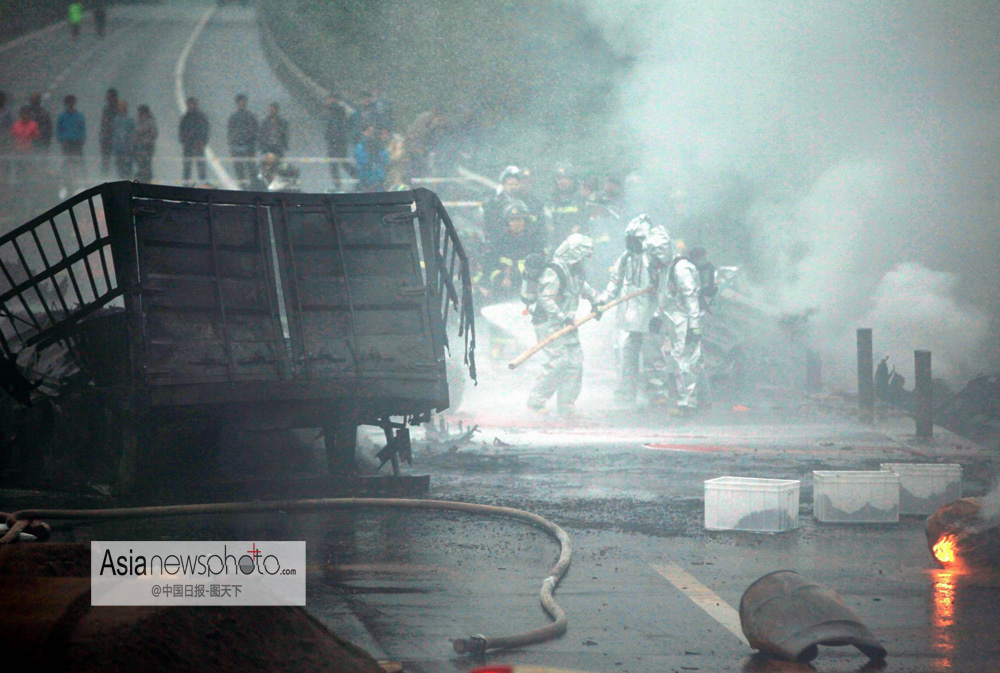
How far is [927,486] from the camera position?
691 centimetres

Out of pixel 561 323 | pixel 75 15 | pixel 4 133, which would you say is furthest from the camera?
pixel 75 15

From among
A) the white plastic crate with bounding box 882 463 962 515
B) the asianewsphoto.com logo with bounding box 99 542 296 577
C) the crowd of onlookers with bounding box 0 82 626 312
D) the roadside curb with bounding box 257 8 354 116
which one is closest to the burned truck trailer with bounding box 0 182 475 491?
the asianewsphoto.com logo with bounding box 99 542 296 577

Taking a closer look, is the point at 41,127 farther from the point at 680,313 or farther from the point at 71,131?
the point at 680,313

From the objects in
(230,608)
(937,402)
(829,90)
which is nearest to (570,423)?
(937,402)

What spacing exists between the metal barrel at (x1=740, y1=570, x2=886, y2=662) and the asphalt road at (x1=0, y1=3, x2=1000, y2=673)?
69 mm

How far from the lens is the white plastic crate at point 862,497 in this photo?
6.63 meters

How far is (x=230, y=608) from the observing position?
3100 millimetres

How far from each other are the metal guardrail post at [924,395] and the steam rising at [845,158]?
372 cm

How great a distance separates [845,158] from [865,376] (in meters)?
5.68

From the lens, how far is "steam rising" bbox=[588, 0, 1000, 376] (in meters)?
15.0

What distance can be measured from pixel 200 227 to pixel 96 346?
100cm

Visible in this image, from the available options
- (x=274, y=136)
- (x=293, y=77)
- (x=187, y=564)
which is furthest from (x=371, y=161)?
(x=293, y=77)

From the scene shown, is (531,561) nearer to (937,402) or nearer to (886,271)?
(937,402)

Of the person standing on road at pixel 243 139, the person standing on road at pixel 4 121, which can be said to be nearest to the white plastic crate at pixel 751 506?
the person standing on road at pixel 243 139
